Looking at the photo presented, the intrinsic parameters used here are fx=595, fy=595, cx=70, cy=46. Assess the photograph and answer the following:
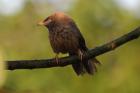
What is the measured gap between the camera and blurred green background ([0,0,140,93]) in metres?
8.18

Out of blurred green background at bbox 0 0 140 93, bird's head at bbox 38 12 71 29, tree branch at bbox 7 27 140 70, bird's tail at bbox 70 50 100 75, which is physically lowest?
blurred green background at bbox 0 0 140 93

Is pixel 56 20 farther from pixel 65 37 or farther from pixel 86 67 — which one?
pixel 86 67

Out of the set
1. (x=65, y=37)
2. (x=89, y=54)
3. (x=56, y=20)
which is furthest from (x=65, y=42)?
(x=89, y=54)

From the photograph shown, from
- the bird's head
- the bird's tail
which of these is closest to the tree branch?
the bird's tail

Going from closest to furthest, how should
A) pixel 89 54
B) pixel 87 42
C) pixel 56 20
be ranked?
1. pixel 89 54
2. pixel 56 20
3. pixel 87 42

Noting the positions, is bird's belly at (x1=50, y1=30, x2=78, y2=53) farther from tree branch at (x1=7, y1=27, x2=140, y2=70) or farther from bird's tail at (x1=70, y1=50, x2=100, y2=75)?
tree branch at (x1=7, y1=27, x2=140, y2=70)

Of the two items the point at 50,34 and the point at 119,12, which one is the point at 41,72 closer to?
the point at 119,12

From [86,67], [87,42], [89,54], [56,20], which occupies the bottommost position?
[87,42]

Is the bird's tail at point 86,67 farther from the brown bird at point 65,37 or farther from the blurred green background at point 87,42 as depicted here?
the blurred green background at point 87,42

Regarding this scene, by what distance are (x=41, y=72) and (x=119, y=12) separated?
2406 millimetres

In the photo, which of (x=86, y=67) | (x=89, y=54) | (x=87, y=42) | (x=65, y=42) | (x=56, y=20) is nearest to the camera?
(x=89, y=54)

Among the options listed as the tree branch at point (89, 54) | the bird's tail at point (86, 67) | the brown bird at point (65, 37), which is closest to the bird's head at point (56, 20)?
the brown bird at point (65, 37)

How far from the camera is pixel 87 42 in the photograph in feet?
31.9

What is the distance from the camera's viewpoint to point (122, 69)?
885 centimetres
